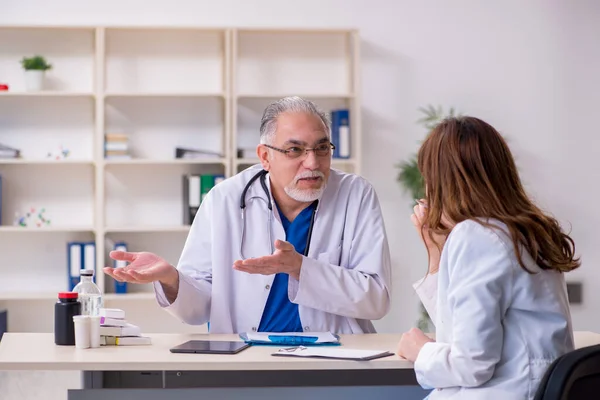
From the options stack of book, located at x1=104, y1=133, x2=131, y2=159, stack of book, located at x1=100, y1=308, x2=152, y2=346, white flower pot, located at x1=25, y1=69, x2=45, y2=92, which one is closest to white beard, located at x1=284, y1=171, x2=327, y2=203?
stack of book, located at x1=100, y1=308, x2=152, y2=346

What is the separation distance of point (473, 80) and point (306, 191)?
2.66 m

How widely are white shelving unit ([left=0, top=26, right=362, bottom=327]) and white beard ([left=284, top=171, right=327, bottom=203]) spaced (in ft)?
6.61

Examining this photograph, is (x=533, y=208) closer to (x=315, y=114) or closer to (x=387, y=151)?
(x=315, y=114)

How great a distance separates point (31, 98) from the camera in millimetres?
4699

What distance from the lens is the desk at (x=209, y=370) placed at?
1.90 meters

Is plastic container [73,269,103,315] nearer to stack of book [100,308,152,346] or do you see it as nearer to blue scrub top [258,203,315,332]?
stack of book [100,308,152,346]

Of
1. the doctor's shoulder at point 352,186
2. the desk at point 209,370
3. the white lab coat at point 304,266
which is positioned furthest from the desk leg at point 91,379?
the doctor's shoulder at point 352,186

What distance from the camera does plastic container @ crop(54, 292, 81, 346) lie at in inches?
84.2

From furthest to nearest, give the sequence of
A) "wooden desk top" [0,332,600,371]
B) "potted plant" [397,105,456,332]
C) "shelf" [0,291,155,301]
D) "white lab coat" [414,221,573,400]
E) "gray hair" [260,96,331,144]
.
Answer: "potted plant" [397,105,456,332] < "shelf" [0,291,155,301] < "gray hair" [260,96,331,144] < "wooden desk top" [0,332,600,371] < "white lab coat" [414,221,573,400]

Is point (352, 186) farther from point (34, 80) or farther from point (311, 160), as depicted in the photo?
point (34, 80)

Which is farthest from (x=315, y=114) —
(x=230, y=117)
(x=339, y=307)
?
(x=230, y=117)

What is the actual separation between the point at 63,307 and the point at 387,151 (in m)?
3.04

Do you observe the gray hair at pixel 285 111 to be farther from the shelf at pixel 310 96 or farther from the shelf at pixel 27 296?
the shelf at pixel 27 296

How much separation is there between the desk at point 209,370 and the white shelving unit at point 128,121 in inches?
96.9
